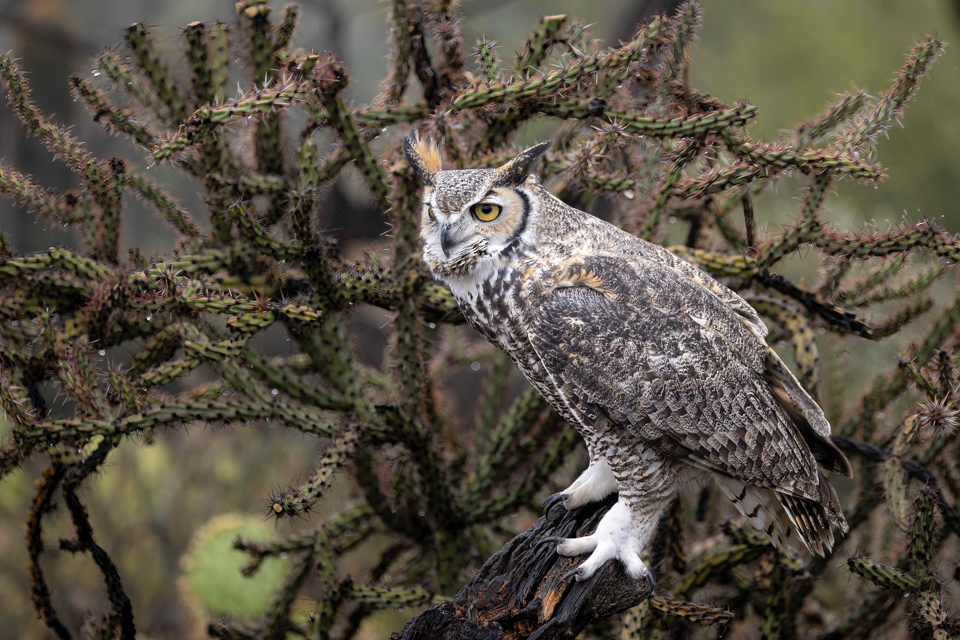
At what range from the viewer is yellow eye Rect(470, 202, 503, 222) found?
5.53ft

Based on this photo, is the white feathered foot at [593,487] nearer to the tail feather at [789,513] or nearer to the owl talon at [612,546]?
the owl talon at [612,546]

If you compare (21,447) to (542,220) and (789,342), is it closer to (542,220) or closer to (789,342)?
(542,220)

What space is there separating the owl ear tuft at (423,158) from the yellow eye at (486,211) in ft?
0.66

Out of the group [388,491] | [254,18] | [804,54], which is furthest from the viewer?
[804,54]

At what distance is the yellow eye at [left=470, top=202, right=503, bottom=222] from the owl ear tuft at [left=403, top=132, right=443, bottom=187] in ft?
0.66

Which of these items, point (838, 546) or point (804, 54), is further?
point (804, 54)

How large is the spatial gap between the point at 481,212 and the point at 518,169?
0.48 ft

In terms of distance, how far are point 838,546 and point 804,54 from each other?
10.7ft

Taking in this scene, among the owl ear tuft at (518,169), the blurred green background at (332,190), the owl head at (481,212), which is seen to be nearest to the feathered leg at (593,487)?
the owl head at (481,212)

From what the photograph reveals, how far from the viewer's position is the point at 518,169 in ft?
5.53

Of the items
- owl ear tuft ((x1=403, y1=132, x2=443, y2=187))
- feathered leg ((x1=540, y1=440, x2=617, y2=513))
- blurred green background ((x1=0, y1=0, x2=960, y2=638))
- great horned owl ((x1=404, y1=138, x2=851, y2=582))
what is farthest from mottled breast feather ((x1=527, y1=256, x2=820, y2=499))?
blurred green background ((x1=0, y1=0, x2=960, y2=638))

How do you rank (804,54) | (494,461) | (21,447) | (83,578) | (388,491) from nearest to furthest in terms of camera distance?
(21,447), (494,461), (388,491), (83,578), (804,54)

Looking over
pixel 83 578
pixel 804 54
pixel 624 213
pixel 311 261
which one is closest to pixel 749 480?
pixel 624 213

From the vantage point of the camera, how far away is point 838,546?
256cm
